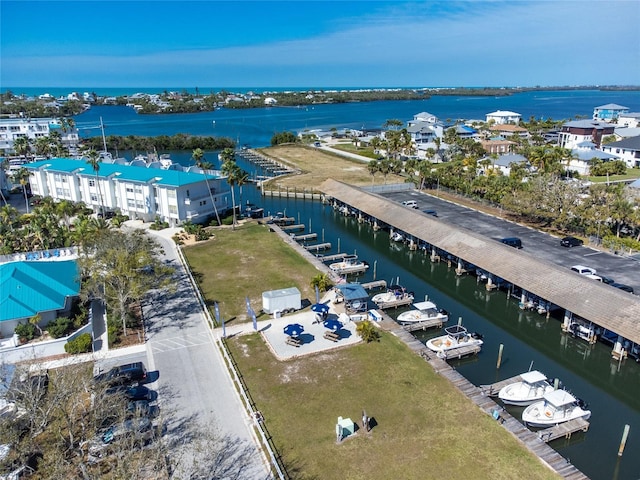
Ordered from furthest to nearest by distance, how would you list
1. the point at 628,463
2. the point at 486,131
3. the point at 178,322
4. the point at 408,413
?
the point at 486,131
the point at 178,322
the point at 408,413
the point at 628,463

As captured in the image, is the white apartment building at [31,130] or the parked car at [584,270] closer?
the parked car at [584,270]

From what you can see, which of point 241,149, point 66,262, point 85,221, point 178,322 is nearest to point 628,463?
point 178,322

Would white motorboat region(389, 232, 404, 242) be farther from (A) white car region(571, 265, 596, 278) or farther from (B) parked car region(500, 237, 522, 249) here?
(A) white car region(571, 265, 596, 278)

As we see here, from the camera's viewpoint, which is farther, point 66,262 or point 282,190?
point 282,190

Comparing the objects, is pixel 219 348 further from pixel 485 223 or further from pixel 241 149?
pixel 241 149

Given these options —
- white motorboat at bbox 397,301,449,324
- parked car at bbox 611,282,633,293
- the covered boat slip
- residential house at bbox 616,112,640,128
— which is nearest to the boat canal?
white motorboat at bbox 397,301,449,324

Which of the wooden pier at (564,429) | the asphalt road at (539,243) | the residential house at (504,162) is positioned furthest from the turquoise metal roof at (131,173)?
the residential house at (504,162)

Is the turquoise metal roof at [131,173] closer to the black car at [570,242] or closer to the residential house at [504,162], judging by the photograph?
the black car at [570,242]

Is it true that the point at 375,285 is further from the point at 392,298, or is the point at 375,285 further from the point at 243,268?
the point at 243,268
